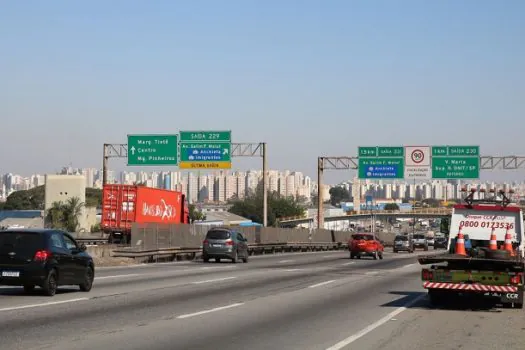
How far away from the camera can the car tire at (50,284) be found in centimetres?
1931

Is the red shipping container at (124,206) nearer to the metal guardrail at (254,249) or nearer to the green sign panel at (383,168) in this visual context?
the metal guardrail at (254,249)

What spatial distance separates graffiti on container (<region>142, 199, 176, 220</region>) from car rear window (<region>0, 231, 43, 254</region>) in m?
34.1

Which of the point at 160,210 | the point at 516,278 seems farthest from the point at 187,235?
the point at 516,278

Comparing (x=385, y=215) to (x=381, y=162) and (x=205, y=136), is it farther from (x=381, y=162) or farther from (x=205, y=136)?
(x=205, y=136)

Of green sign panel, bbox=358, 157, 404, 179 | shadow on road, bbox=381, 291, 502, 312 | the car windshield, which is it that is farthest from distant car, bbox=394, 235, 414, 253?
shadow on road, bbox=381, 291, 502, 312

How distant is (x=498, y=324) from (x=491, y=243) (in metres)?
4.84

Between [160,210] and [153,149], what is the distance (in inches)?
176

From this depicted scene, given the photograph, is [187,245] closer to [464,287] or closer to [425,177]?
[425,177]

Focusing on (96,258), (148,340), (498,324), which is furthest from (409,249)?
(148,340)

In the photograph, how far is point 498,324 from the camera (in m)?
16.0

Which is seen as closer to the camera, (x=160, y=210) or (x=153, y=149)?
(x=160, y=210)

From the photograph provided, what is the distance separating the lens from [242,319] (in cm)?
1606

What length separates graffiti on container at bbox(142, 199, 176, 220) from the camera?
5425 cm

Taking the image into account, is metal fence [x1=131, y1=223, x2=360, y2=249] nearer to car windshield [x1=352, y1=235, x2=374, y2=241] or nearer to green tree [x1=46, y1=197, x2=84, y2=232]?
car windshield [x1=352, y1=235, x2=374, y2=241]
